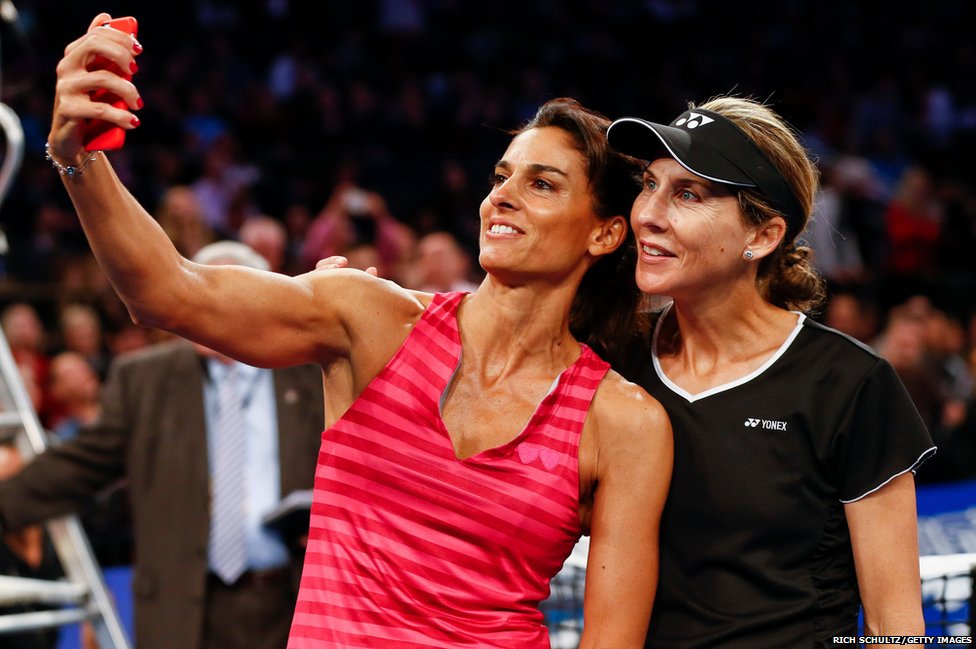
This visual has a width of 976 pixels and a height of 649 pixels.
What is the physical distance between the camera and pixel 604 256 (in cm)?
268

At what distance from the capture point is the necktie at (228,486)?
4035 millimetres

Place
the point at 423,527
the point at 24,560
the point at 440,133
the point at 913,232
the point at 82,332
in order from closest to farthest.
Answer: the point at 423,527 → the point at 24,560 → the point at 82,332 → the point at 913,232 → the point at 440,133

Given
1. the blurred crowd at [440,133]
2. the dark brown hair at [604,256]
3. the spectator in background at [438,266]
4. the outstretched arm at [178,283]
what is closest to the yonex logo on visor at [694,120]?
the dark brown hair at [604,256]

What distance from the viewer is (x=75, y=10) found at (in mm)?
9930

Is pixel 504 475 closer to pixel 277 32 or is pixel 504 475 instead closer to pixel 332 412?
pixel 332 412

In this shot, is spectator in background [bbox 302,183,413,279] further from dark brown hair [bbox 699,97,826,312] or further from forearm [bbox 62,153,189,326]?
forearm [bbox 62,153,189,326]

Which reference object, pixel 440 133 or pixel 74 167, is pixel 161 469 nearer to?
pixel 74 167

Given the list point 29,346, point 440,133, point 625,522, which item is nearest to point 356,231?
point 440,133

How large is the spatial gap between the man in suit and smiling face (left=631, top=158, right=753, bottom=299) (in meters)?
1.98

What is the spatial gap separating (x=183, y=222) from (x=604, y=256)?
5157 mm

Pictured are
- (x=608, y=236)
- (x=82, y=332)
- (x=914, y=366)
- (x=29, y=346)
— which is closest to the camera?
(x=608, y=236)

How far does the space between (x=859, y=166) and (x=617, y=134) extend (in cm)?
925

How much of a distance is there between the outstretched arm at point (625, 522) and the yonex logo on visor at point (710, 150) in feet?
1.61


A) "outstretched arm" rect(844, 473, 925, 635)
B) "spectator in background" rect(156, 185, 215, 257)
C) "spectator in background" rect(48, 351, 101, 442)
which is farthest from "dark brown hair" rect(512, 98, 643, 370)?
"spectator in background" rect(156, 185, 215, 257)
